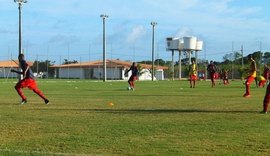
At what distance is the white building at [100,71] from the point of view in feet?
350

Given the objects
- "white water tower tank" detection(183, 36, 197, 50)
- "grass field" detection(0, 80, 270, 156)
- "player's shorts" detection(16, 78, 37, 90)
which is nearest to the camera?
"grass field" detection(0, 80, 270, 156)

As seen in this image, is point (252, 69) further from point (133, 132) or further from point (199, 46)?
point (199, 46)

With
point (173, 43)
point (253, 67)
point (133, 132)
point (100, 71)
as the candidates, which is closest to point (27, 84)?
point (133, 132)

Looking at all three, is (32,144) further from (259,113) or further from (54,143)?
(259,113)

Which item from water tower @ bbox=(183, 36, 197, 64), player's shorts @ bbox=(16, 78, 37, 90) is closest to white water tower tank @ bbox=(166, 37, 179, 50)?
water tower @ bbox=(183, 36, 197, 64)

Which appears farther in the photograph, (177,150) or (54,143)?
(54,143)

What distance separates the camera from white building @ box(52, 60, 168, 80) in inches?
4200

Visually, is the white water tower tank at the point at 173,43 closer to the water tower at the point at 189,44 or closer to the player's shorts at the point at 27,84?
the water tower at the point at 189,44

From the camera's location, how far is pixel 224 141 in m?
9.97

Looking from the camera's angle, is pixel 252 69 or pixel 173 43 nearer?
pixel 252 69

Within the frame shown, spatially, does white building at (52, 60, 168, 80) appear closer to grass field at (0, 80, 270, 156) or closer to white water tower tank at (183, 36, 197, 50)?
white water tower tank at (183, 36, 197, 50)

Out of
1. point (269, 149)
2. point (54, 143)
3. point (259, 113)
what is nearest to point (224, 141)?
point (269, 149)

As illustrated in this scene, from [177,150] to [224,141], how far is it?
134 centimetres

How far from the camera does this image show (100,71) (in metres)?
108
